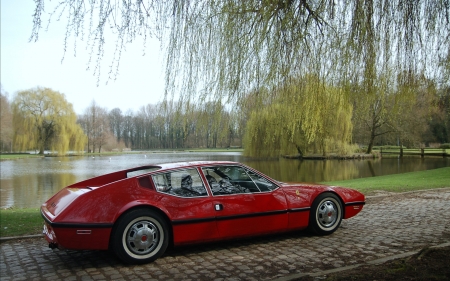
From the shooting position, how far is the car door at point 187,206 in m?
4.76

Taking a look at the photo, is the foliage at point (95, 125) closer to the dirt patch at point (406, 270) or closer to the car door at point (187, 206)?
the car door at point (187, 206)

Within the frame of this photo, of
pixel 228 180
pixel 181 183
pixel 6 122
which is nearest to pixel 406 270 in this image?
pixel 228 180

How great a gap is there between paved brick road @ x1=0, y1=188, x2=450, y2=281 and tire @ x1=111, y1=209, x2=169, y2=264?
132 millimetres

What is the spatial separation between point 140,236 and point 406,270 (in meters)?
3.02

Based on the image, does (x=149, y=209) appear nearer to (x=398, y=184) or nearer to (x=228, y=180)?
(x=228, y=180)

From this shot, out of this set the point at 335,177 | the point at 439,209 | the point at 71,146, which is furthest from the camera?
the point at 71,146

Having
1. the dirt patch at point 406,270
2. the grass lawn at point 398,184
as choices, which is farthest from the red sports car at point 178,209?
the grass lawn at point 398,184

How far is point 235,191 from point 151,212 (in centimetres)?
128

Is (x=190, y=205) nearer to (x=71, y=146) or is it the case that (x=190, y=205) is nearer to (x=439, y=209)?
(x=439, y=209)

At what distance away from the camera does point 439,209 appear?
8477 mm

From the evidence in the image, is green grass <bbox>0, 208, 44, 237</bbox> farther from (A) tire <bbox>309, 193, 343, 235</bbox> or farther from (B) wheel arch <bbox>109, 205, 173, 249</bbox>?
(A) tire <bbox>309, 193, 343, 235</bbox>

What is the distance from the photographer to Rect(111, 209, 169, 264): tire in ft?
14.6

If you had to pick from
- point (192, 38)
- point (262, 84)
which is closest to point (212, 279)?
point (262, 84)

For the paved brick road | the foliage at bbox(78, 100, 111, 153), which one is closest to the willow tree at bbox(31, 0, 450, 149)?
the paved brick road
